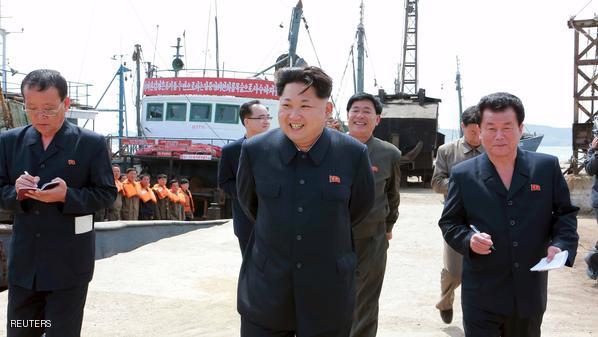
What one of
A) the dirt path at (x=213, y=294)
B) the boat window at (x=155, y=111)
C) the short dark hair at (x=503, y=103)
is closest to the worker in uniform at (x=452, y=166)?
the dirt path at (x=213, y=294)

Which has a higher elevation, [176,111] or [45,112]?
[176,111]

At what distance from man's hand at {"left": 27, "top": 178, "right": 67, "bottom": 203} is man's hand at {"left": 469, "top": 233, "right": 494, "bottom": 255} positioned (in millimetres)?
1971

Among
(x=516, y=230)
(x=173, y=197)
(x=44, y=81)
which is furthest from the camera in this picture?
(x=173, y=197)

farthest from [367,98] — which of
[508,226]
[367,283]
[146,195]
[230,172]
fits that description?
[146,195]

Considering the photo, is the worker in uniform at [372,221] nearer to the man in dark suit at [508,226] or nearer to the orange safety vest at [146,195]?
the man in dark suit at [508,226]

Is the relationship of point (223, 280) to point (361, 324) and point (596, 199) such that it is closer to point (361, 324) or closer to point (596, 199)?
point (361, 324)

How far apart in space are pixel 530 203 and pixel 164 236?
31.7ft

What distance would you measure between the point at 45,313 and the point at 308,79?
6.03ft

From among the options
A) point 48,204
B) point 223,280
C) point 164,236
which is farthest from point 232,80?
point 48,204

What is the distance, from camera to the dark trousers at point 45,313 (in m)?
3.32

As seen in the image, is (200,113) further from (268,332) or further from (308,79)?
(268,332)

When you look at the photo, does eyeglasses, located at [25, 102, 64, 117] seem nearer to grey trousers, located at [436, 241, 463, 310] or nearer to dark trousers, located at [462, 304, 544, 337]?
dark trousers, located at [462, 304, 544, 337]

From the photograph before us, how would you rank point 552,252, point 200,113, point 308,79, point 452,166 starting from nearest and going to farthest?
1. point 308,79
2. point 552,252
3. point 452,166
4. point 200,113

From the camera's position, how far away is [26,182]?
10.5 ft
